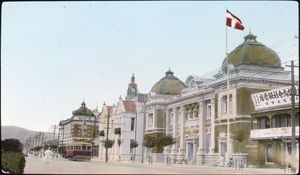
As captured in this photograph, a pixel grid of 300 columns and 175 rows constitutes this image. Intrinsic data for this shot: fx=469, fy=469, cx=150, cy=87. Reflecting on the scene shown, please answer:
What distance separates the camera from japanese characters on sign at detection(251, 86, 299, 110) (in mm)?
35656

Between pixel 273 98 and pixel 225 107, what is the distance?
29.1ft

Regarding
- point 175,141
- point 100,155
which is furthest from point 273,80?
point 100,155

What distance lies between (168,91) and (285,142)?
3186 cm

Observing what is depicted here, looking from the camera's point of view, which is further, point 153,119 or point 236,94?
point 153,119

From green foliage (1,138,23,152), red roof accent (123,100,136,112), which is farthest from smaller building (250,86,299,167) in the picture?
red roof accent (123,100,136,112)

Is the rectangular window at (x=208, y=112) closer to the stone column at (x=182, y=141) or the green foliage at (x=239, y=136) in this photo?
the stone column at (x=182, y=141)

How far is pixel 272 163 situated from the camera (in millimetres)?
38344

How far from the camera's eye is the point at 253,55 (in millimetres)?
45688

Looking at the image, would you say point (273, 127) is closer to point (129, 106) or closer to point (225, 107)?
point (225, 107)

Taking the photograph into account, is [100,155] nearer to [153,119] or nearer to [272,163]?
[153,119]

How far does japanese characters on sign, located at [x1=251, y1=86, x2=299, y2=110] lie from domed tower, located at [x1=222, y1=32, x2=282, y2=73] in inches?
229

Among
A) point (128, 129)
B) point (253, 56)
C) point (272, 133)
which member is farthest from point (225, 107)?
Answer: point (128, 129)

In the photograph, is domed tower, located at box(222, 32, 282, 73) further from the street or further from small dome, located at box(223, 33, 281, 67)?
the street

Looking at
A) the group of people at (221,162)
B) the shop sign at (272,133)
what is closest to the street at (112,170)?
the shop sign at (272,133)
